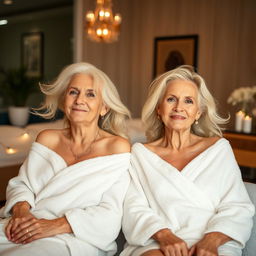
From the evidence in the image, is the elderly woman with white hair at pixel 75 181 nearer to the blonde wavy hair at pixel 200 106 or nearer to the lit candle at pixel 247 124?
the blonde wavy hair at pixel 200 106

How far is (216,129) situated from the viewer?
1811mm

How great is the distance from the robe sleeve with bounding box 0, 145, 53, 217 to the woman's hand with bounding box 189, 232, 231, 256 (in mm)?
694

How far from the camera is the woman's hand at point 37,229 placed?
4.67 ft

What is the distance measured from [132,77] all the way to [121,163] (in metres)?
4.36

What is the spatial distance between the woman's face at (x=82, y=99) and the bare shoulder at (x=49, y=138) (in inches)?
6.3

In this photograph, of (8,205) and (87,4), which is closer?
(8,205)

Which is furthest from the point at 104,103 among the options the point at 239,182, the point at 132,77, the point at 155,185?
the point at 132,77

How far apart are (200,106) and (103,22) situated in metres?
2.30

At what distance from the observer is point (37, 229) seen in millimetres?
1431

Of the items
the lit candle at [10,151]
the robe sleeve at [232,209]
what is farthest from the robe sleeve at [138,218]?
the lit candle at [10,151]

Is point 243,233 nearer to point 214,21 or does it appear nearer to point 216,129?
point 216,129

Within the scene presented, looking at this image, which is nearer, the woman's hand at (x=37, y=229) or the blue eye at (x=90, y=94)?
the woman's hand at (x=37, y=229)

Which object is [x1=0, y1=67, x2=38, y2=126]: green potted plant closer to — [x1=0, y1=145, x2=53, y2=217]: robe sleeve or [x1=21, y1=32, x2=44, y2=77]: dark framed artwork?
[x1=21, y1=32, x2=44, y2=77]: dark framed artwork

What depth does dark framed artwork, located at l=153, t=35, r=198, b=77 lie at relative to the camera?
5.04 m
